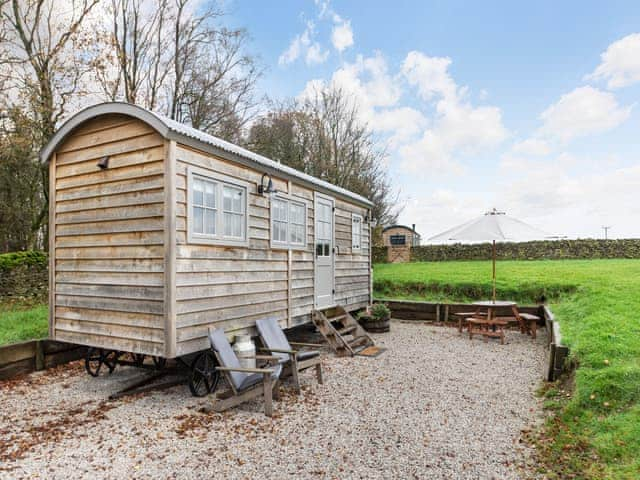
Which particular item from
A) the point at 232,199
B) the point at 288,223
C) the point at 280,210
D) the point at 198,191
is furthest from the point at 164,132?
the point at 288,223

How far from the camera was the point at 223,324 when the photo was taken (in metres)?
5.26

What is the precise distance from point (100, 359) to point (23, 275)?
5.50 meters

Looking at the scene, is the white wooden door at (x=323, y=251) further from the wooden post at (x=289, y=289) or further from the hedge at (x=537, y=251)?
the hedge at (x=537, y=251)

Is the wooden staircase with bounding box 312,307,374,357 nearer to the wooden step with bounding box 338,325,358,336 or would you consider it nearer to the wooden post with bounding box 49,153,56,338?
the wooden step with bounding box 338,325,358,336

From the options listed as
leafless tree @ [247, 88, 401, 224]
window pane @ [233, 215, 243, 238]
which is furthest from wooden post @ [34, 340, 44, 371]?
leafless tree @ [247, 88, 401, 224]

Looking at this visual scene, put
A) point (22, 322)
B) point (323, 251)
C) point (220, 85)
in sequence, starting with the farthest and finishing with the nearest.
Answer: point (220, 85)
point (323, 251)
point (22, 322)

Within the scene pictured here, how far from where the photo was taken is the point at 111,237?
510 centimetres

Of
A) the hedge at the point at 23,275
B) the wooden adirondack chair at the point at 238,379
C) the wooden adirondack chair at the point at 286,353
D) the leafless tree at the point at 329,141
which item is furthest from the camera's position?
the leafless tree at the point at 329,141

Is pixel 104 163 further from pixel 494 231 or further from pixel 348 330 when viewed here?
pixel 494 231

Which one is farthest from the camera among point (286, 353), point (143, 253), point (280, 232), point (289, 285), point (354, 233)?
point (354, 233)

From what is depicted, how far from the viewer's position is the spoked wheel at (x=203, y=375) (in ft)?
16.0

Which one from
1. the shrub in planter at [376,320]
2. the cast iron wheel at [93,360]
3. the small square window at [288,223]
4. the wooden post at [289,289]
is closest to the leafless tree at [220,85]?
the small square window at [288,223]

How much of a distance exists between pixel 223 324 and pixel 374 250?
1780 cm

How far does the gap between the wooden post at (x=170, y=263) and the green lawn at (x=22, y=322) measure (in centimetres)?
335
